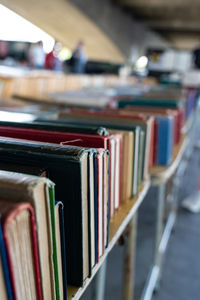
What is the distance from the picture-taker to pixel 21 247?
496mm

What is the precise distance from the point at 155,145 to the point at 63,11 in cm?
547

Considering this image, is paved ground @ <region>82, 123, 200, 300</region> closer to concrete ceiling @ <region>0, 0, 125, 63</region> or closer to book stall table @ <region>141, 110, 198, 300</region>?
book stall table @ <region>141, 110, 198, 300</region>

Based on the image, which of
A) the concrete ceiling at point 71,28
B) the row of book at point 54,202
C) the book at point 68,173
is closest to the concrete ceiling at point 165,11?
the concrete ceiling at point 71,28

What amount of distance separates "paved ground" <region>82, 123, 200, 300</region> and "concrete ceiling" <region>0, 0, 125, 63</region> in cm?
249

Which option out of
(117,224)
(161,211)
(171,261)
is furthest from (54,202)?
(171,261)

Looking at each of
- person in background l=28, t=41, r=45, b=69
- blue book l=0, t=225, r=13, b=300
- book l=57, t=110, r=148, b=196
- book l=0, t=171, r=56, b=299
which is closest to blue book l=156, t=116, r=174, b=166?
book l=57, t=110, r=148, b=196

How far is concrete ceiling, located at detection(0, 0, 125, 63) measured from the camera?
5426 millimetres

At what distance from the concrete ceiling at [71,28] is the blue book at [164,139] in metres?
2.48

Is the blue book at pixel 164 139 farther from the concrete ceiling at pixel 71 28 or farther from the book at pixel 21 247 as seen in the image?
the concrete ceiling at pixel 71 28

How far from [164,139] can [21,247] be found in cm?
111

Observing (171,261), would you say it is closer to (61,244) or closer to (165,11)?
(61,244)

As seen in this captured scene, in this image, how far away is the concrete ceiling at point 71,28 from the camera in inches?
214

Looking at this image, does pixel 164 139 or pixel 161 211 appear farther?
pixel 161 211

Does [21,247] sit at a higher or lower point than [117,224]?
higher
